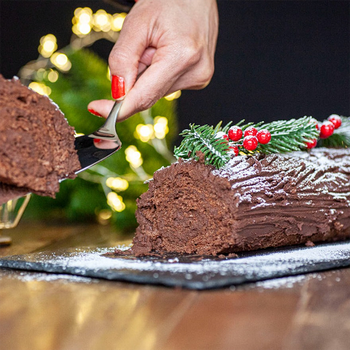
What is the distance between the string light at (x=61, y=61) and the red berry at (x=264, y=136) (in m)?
2.02

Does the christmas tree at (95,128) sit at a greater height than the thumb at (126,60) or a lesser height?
lesser

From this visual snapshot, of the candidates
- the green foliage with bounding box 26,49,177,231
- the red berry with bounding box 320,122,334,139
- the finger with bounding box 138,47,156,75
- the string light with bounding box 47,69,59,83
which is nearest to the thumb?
the finger with bounding box 138,47,156,75

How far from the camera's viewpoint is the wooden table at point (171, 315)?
1.26 m

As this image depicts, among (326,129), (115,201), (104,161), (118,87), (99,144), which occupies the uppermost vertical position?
(118,87)

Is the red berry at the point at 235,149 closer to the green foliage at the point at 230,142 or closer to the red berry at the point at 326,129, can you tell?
the green foliage at the point at 230,142

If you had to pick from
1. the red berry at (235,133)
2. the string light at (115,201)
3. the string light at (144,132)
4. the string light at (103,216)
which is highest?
the red berry at (235,133)

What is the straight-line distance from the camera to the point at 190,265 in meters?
2.07

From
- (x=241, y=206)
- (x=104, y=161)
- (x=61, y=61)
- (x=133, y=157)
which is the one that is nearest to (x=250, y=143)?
(x=241, y=206)

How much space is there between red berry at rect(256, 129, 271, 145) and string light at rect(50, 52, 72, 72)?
2.02 metres

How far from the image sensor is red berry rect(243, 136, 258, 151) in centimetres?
258

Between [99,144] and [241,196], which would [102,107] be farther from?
[241,196]

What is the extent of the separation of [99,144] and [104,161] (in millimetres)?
1555

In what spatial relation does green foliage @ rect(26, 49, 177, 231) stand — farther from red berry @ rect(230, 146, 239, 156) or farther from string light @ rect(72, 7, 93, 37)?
red berry @ rect(230, 146, 239, 156)

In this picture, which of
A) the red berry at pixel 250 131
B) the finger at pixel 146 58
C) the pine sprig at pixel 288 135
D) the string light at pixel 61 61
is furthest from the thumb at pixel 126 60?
the string light at pixel 61 61
